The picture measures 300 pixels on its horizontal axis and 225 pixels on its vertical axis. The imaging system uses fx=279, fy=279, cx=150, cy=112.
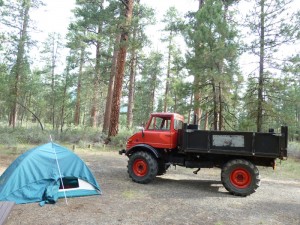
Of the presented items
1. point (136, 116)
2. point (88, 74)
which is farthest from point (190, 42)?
point (136, 116)

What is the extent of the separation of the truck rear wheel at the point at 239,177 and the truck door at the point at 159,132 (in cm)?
174

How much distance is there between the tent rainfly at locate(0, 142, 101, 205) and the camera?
5.90 meters

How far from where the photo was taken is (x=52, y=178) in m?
6.25

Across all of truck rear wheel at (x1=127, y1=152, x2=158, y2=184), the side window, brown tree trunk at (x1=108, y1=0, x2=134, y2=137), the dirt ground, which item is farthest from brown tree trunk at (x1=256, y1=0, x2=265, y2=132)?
truck rear wheel at (x1=127, y1=152, x2=158, y2=184)

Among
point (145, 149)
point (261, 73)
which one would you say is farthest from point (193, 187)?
point (261, 73)

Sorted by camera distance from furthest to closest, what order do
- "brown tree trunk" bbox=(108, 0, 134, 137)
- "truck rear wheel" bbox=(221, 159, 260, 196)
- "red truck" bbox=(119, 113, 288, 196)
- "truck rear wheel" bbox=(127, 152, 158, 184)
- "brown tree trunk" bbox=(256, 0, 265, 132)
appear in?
"brown tree trunk" bbox=(108, 0, 134, 137) → "brown tree trunk" bbox=(256, 0, 265, 132) → "truck rear wheel" bbox=(127, 152, 158, 184) → "truck rear wheel" bbox=(221, 159, 260, 196) → "red truck" bbox=(119, 113, 288, 196)

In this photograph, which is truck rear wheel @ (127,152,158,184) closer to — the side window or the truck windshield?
the truck windshield

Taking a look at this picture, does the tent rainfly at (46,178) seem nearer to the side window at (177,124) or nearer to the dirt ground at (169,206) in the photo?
the dirt ground at (169,206)

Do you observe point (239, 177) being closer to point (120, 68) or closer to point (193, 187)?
point (193, 187)

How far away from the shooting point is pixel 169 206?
6.09 meters

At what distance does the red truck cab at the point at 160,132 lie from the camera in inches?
319

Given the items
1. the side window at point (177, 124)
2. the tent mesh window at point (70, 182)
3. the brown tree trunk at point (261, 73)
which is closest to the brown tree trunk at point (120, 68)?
the brown tree trunk at point (261, 73)

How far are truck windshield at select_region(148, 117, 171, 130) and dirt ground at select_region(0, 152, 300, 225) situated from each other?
168 centimetres

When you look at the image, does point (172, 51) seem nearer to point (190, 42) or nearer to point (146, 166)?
point (190, 42)
